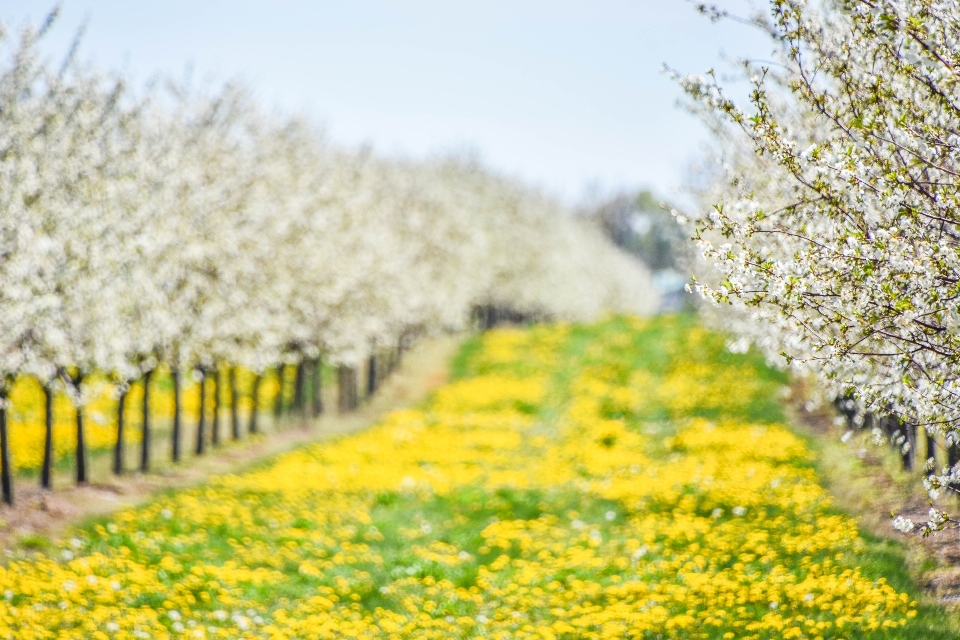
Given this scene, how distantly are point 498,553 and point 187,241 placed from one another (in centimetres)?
1351

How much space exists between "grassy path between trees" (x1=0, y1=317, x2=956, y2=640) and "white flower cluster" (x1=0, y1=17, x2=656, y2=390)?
405 cm

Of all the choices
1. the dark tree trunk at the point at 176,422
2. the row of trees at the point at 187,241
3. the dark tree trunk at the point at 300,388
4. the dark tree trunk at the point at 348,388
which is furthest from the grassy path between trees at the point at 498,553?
the dark tree trunk at the point at 348,388

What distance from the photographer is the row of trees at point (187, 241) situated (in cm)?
1470

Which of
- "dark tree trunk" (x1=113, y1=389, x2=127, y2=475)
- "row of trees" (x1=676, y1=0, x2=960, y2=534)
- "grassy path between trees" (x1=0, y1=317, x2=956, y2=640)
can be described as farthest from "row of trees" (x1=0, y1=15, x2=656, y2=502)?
"row of trees" (x1=676, y1=0, x2=960, y2=534)

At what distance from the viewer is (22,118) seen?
15.1 m

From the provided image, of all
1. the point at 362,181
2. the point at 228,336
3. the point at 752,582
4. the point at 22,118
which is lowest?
the point at 752,582

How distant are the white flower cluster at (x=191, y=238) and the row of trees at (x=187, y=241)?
0.20 feet

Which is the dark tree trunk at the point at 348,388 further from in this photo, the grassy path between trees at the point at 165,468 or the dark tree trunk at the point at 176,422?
the dark tree trunk at the point at 176,422

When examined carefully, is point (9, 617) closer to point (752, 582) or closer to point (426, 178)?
point (752, 582)

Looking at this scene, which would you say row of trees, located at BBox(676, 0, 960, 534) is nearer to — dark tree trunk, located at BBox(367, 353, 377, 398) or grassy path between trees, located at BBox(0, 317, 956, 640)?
grassy path between trees, located at BBox(0, 317, 956, 640)

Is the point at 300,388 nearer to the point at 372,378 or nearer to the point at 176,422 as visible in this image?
the point at 372,378

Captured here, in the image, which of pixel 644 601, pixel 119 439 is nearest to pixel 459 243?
pixel 119 439

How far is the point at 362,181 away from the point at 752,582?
103ft

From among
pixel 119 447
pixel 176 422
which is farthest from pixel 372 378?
pixel 119 447
